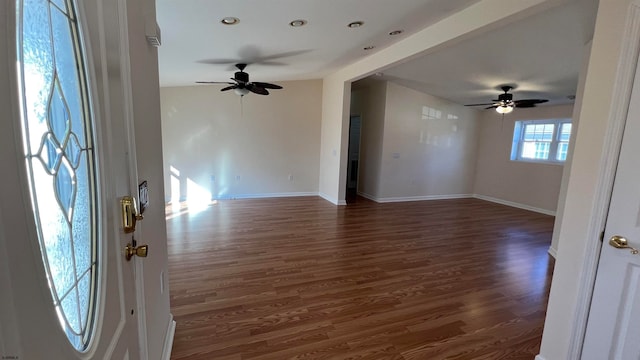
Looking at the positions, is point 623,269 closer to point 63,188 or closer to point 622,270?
point 622,270

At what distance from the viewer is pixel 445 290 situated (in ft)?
8.65

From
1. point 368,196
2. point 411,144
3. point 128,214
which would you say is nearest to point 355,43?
point 411,144

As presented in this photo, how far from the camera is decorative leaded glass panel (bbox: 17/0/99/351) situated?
49 cm

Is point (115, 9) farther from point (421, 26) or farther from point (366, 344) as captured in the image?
point (421, 26)

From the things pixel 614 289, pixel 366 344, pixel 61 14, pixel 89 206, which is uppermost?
pixel 61 14

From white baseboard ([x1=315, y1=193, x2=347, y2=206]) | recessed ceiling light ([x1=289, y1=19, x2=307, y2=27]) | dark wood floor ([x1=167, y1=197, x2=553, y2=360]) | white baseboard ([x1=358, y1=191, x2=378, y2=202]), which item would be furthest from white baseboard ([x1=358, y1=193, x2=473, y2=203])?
recessed ceiling light ([x1=289, y1=19, x2=307, y2=27])

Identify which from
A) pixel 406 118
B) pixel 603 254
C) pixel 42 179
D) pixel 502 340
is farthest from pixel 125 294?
pixel 406 118

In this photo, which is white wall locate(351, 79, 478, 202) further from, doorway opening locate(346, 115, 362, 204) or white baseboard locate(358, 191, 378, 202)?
doorway opening locate(346, 115, 362, 204)

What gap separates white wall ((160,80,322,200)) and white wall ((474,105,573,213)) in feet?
14.0

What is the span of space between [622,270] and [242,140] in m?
5.84

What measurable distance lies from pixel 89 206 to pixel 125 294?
0.37 m

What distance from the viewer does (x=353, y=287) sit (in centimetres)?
263

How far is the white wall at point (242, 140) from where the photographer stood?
5.69m

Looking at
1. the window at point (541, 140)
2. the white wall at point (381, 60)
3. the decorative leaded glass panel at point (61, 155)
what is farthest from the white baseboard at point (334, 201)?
the decorative leaded glass panel at point (61, 155)
